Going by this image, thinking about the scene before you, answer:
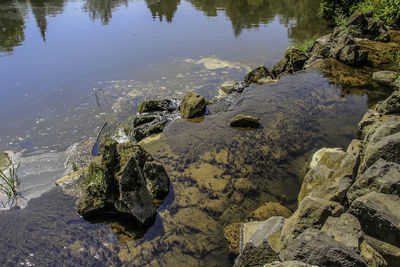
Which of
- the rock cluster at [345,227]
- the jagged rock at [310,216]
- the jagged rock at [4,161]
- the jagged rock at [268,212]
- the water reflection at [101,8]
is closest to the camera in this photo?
the rock cluster at [345,227]

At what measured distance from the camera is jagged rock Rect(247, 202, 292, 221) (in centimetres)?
535

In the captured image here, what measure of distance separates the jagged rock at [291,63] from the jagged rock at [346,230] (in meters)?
11.6

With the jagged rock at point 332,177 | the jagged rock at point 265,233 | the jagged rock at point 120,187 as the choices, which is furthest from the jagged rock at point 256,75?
the jagged rock at point 265,233

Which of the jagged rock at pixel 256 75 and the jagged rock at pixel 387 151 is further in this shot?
the jagged rock at pixel 256 75

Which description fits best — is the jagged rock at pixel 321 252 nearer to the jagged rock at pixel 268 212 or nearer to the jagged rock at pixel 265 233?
the jagged rock at pixel 265 233

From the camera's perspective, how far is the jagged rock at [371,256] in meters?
2.81

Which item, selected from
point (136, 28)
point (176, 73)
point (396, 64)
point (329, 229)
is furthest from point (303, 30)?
point (329, 229)

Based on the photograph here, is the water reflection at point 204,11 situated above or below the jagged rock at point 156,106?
above

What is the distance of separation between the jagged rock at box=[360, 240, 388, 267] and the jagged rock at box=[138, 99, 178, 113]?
8.71m

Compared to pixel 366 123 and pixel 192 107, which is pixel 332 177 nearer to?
pixel 366 123

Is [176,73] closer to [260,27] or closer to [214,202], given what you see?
[214,202]

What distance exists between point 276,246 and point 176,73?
1213cm

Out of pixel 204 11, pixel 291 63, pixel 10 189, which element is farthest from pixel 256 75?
pixel 204 11

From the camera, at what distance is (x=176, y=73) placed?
1425 centimetres
